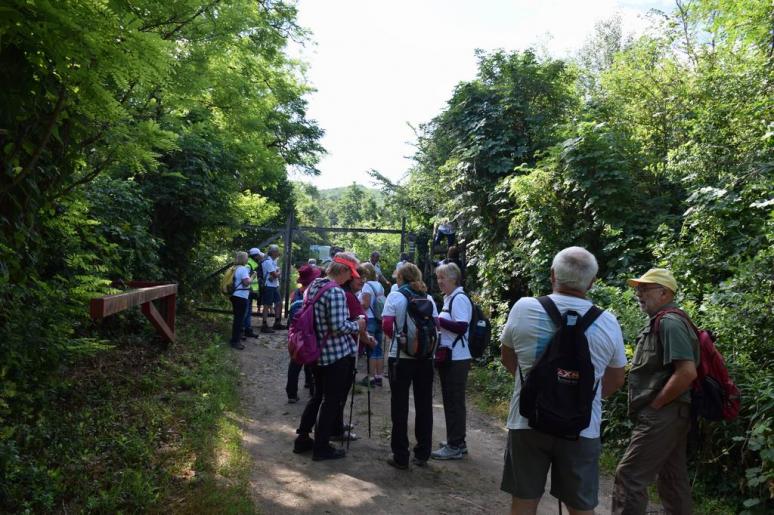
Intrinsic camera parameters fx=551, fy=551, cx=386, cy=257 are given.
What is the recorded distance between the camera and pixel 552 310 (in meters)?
2.88

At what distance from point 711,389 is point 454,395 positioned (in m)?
2.38

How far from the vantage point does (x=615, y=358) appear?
303 centimetres

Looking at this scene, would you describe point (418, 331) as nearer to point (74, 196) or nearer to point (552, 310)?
point (552, 310)

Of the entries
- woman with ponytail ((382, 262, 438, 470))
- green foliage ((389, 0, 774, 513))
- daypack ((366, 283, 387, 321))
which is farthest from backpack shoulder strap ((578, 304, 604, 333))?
daypack ((366, 283, 387, 321))

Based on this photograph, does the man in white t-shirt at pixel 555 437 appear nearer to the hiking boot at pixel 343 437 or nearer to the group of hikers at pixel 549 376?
the group of hikers at pixel 549 376

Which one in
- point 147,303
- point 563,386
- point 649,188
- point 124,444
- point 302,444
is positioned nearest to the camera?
point 563,386

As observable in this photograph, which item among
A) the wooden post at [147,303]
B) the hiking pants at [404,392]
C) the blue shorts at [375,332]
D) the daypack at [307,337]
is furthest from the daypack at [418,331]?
the blue shorts at [375,332]

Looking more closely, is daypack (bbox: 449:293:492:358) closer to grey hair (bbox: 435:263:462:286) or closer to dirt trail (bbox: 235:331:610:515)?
grey hair (bbox: 435:263:462:286)

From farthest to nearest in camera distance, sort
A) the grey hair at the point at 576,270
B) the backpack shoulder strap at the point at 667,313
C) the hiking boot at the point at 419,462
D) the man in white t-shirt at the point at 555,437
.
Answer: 1. the hiking boot at the point at 419,462
2. the backpack shoulder strap at the point at 667,313
3. the grey hair at the point at 576,270
4. the man in white t-shirt at the point at 555,437

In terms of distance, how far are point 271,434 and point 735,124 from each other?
7.08m

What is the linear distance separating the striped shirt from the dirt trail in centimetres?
100

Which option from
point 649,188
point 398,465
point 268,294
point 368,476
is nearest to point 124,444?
point 368,476

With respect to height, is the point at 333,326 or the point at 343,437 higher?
the point at 333,326

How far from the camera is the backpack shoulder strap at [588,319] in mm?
2830
